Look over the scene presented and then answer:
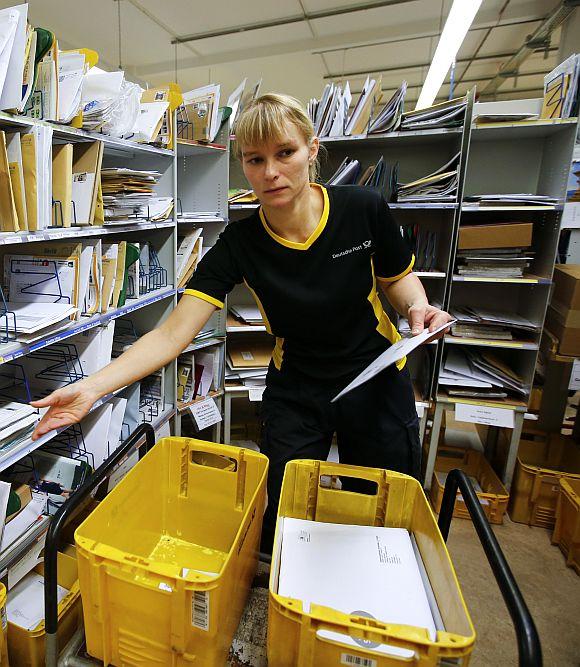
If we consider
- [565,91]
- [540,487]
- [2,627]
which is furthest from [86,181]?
[540,487]

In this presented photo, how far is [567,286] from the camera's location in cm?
219

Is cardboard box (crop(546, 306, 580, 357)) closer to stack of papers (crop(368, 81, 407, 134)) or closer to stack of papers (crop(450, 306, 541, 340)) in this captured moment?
stack of papers (crop(450, 306, 541, 340))

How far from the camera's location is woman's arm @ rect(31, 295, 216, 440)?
1.03m

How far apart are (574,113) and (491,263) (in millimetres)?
784

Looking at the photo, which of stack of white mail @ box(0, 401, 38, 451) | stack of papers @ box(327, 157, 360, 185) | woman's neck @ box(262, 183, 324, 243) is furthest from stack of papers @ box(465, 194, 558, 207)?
stack of white mail @ box(0, 401, 38, 451)

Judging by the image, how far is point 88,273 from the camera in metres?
1.62

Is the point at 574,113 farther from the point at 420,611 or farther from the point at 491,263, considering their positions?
the point at 420,611

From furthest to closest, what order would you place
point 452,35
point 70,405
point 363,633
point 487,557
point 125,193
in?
point 452,35 < point 125,193 < point 70,405 < point 487,557 < point 363,633

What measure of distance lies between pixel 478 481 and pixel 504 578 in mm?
2248

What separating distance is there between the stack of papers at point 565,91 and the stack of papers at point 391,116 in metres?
0.73

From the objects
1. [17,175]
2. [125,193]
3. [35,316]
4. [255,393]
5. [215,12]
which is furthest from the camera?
[215,12]

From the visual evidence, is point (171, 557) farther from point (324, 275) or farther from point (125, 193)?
point (125, 193)

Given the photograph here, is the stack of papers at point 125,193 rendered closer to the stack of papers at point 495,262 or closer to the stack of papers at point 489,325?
the stack of papers at point 495,262

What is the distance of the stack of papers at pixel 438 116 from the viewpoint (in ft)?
7.14
